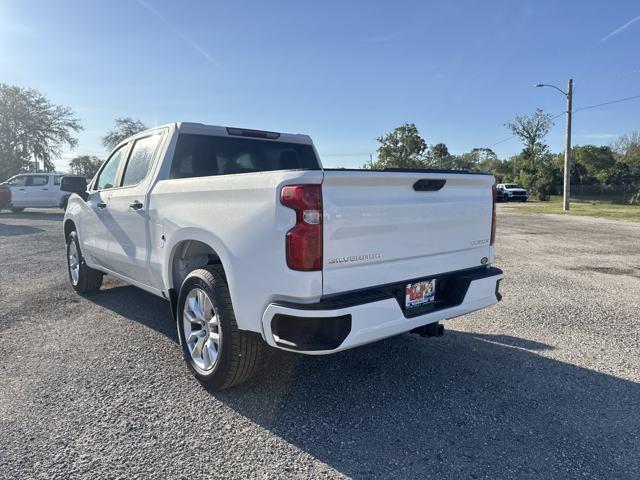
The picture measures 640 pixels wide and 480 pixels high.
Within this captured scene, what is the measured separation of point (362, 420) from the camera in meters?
2.96

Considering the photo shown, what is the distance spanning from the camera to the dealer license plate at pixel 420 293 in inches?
123

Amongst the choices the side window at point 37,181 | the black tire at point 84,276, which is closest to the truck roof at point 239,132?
the black tire at point 84,276

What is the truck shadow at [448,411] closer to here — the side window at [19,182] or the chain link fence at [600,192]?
the side window at [19,182]

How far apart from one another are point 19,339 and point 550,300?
6.09 meters

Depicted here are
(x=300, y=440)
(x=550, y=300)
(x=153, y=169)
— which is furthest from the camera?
(x=550, y=300)

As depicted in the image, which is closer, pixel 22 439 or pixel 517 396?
pixel 22 439

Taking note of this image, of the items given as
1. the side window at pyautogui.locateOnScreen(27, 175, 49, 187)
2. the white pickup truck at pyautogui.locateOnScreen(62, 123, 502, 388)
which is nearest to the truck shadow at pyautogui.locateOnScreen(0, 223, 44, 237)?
the side window at pyautogui.locateOnScreen(27, 175, 49, 187)

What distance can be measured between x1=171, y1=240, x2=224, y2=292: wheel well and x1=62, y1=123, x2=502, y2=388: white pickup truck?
12 mm

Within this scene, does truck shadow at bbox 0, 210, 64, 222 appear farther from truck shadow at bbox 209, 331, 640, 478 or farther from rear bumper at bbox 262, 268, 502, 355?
rear bumper at bbox 262, 268, 502, 355

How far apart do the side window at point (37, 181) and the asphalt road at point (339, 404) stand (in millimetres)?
18672

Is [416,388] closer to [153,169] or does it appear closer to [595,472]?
[595,472]

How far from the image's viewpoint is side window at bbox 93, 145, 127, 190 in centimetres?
518

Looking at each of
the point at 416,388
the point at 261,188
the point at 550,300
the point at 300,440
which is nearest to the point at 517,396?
the point at 416,388

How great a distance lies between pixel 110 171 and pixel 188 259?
2.36m
